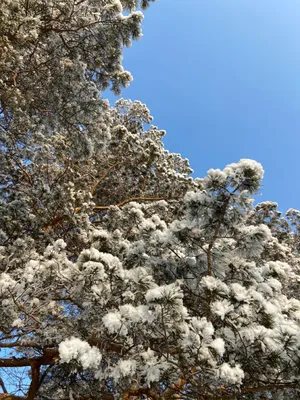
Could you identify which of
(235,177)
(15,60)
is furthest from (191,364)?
(15,60)

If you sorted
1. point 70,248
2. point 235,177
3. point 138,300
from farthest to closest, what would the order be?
point 70,248, point 138,300, point 235,177

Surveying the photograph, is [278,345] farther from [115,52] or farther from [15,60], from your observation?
[115,52]

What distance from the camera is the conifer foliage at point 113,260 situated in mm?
2979

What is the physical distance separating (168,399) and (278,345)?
1698 millimetres

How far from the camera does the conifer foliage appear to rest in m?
2.98

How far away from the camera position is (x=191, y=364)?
2.97 m

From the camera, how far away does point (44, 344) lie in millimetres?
4277

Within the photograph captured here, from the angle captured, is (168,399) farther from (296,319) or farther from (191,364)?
(296,319)

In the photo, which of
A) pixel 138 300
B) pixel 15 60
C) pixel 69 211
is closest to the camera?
pixel 138 300

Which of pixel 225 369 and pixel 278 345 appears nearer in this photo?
pixel 225 369

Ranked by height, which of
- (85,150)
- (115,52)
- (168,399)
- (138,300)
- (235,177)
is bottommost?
(168,399)

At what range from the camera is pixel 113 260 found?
3.60 m

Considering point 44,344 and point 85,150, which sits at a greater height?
point 85,150

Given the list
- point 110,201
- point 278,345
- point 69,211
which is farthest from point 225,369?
point 110,201
